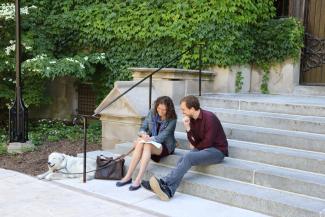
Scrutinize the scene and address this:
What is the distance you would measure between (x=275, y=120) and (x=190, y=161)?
162 centimetres

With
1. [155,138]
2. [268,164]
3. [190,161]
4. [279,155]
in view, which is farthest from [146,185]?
[279,155]

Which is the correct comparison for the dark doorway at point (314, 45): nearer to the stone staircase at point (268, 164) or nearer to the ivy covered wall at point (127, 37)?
the ivy covered wall at point (127, 37)

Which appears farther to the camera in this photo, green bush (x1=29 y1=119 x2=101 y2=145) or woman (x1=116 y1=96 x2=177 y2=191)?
green bush (x1=29 y1=119 x2=101 y2=145)

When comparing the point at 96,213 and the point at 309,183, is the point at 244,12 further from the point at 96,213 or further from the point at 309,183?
the point at 96,213

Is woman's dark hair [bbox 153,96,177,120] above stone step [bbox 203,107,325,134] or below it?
above

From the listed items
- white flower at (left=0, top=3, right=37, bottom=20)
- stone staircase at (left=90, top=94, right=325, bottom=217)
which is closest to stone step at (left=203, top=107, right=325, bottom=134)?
stone staircase at (left=90, top=94, right=325, bottom=217)

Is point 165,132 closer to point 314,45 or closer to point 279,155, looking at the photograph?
point 279,155

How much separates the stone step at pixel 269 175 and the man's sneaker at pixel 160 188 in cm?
67

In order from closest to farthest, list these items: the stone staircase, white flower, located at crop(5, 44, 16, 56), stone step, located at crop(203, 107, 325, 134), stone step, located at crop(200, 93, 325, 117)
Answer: the stone staircase
stone step, located at crop(203, 107, 325, 134)
stone step, located at crop(200, 93, 325, 117)
white flower, located at crop(5, 44, 16, 56)

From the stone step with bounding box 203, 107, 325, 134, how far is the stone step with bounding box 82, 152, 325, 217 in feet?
4.18

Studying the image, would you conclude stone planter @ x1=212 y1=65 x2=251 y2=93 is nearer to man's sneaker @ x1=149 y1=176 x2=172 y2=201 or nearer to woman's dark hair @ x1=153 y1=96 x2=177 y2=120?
woman's dark hair @ x1=153 y1=96 x2=177 y2=120

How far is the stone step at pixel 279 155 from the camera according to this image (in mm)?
4875

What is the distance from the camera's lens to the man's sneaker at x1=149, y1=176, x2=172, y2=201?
4758 millimetres

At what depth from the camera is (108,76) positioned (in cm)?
921
